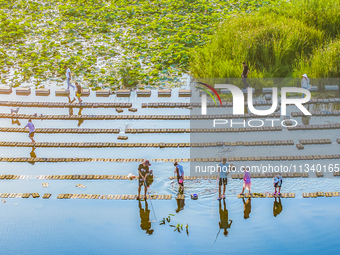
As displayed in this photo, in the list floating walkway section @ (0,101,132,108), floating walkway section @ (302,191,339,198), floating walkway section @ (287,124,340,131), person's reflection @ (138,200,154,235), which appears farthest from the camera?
floating walkway section @ (0,101,132,108)

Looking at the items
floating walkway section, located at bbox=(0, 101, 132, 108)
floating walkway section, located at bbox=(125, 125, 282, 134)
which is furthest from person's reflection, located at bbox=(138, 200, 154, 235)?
floating walkway section, located at bbox=(0, 101, 132, 108)

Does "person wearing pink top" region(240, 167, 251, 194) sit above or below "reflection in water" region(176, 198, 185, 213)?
above

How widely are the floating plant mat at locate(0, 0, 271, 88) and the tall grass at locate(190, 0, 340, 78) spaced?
199 cm

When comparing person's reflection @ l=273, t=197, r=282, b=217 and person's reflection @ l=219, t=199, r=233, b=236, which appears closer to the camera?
person's reflection @ l=219, t=199, r=233, b=236

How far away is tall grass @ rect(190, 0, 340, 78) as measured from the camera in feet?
79.6

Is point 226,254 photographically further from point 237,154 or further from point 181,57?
point 181,57

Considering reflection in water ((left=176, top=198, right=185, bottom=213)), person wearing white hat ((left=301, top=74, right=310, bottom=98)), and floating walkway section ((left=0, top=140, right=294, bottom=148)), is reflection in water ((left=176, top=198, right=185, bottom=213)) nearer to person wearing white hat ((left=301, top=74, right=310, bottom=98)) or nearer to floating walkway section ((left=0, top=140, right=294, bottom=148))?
floating walkway section ((left=0, top=140, right=294, bottom=148))

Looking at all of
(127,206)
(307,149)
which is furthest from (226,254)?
(307,149)

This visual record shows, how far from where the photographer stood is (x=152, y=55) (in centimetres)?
2838

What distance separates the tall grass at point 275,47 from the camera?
79.6 ft

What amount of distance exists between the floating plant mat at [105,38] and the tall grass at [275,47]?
1.99m

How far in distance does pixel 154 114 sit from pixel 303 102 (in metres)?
6.79

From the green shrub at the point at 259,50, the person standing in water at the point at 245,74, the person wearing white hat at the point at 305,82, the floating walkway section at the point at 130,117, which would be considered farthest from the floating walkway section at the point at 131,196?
the green shrub at the point at 259,50

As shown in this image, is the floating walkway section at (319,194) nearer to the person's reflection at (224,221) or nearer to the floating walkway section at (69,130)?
the person's reflection at (224,221)
